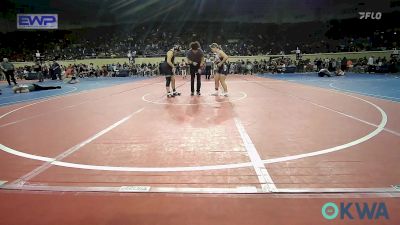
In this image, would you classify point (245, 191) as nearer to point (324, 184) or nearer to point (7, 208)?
point (324, 184)

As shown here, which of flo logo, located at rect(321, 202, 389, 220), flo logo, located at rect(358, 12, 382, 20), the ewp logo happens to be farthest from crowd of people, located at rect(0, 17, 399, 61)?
flo logo, located at rect(321, 202, 389, 220)

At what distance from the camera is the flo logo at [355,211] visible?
2.50 meters

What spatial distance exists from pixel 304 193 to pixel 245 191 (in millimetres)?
573

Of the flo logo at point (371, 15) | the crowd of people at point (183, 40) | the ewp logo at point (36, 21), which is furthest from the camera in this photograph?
the crowd of people at point (183, 40)

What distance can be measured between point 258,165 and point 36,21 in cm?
3423

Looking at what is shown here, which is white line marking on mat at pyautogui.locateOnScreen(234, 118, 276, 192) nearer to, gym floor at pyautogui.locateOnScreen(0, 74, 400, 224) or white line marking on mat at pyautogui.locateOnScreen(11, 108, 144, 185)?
gym floor at pyautogui.locateOnScreen(0, 74, 400, 224)

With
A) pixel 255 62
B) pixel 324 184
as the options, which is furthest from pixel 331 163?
pixel 255 62

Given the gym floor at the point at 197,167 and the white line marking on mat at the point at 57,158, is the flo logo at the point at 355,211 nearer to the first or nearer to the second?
the gym floor at the point at 197,167

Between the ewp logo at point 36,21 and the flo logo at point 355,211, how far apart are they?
114 ft

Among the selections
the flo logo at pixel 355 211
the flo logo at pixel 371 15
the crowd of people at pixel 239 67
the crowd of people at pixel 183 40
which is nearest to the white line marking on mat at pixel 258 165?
the flo logo at pixel 355 211

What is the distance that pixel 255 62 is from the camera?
3033 cm

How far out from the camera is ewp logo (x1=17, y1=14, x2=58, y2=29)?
100ft

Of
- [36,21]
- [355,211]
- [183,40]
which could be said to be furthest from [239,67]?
[355,211]

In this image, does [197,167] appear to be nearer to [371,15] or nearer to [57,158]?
[57,158]
